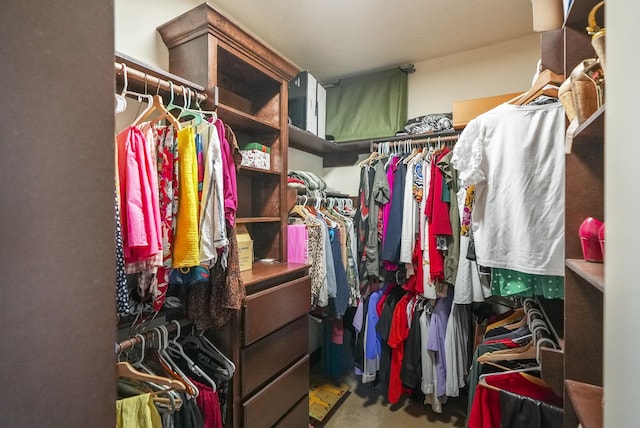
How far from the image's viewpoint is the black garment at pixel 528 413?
2.93ft

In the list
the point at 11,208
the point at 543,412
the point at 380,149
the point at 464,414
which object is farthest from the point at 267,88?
the point at 464,414

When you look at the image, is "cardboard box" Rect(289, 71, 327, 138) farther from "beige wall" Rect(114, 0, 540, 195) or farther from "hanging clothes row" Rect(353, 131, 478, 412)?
"hanging clothes row" Rect(353, 131, 478, 412)

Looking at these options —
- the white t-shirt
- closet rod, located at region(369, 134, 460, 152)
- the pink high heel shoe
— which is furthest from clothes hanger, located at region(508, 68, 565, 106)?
closet rod, located at region(369, 134, 460, 152)

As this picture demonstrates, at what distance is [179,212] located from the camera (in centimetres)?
104

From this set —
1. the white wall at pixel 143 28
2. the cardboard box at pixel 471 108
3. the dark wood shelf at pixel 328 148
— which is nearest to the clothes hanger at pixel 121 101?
the white wall at pixel 143 28

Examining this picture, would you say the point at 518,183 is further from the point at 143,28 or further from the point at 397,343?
the point at 143,28

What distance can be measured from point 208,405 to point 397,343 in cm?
140

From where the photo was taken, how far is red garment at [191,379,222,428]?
110cm

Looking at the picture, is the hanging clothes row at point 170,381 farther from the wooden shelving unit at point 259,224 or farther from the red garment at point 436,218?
the red garment at point 436,218

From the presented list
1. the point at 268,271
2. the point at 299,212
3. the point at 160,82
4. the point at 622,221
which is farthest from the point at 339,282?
the point at 622,221

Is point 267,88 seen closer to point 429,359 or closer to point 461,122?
point 461,122

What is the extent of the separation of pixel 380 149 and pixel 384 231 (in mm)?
707

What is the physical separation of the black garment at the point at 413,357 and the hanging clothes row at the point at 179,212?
1.38 metres

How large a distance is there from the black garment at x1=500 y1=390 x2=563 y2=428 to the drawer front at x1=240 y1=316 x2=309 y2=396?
952mm
